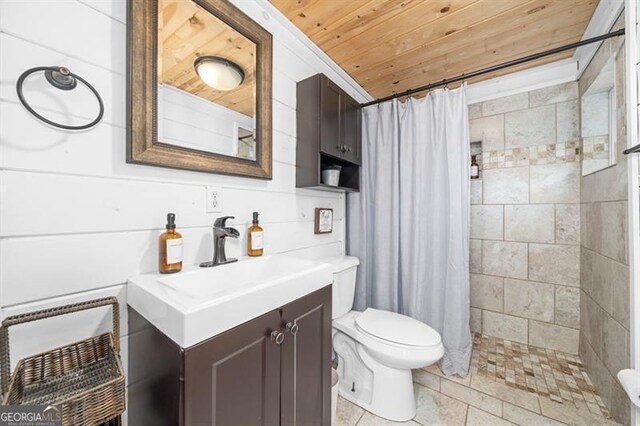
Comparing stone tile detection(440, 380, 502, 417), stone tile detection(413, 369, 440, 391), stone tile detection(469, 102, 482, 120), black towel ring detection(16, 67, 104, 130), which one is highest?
stone tile detection(469, 102, 482, 120)

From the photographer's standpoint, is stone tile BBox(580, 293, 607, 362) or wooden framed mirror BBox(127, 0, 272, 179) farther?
stone tile BBox(580, 293, 607, 362)

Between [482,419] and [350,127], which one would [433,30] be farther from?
[482,419]

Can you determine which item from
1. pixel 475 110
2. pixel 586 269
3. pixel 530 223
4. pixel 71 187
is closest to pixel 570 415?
pixel 586 269

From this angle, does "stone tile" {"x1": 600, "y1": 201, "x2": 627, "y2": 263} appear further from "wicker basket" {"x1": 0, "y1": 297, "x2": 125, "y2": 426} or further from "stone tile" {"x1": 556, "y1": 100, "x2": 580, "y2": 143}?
"wicker basket" {"x1": 0, "y1": 297, "x2": 125, "y2": 426}

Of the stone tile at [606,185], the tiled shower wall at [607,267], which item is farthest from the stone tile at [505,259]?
the stone tile at [606,185]

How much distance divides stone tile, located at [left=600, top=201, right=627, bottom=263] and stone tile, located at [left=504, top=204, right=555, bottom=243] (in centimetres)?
47

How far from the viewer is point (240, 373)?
28.9 inches

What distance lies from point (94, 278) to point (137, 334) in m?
0.23

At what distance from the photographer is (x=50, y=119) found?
74cm

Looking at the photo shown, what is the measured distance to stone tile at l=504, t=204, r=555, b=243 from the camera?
2.00 m

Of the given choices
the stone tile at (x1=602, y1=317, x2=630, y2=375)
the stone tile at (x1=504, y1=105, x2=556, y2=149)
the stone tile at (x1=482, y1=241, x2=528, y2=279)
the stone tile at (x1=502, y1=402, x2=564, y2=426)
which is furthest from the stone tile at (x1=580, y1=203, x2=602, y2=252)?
the stone tile at (x1=502, y1=402, x2=564, y2=426)

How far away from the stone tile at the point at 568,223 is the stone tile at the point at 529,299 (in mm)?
387

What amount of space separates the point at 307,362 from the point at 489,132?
2.37 meters

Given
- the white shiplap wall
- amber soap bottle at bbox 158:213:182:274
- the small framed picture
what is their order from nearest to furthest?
the white shiplap wall, amber soap bottle at bbox 158:213:182:274, the small framed picture
